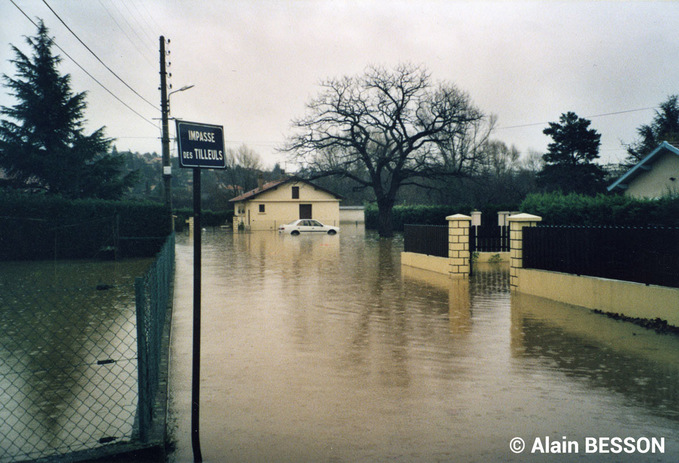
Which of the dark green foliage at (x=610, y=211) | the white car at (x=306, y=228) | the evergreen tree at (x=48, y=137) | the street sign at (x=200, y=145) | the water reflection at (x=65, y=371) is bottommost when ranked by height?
the water reflection at (x=65, y=371)

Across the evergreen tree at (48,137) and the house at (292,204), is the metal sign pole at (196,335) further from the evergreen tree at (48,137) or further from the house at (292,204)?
the house at (292,204)

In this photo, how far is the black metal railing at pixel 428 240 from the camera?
1768 cm

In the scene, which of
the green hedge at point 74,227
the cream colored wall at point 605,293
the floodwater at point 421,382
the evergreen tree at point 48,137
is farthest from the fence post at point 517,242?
the evergreen tree at point 48,137

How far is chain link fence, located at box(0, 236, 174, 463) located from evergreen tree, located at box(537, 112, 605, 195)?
42.6 m

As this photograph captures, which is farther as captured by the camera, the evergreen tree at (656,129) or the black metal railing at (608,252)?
the evergreen tree at (656,129)

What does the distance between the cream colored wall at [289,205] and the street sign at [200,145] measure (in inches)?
2234

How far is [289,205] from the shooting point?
205ft

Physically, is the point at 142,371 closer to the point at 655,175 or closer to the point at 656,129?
the point at 655,175

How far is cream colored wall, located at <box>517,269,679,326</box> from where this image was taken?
9.25 meters

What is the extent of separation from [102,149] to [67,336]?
27.0 m

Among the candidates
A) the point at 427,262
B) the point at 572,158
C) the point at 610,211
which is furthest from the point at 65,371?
the point at 572,158

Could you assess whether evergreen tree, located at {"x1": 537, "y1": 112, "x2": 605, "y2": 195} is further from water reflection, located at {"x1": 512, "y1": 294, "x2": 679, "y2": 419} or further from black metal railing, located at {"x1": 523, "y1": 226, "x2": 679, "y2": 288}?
water reflection, located at {"x1": 512, "y1": 294, "x2": 679, "y2": 419}

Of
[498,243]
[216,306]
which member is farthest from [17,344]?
[498,243]

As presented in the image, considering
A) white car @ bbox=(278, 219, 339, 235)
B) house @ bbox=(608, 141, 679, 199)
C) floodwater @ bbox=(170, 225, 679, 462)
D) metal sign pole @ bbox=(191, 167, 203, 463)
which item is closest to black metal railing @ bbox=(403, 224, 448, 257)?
floodwater @ bbox=(170, 225, 679, 462)
